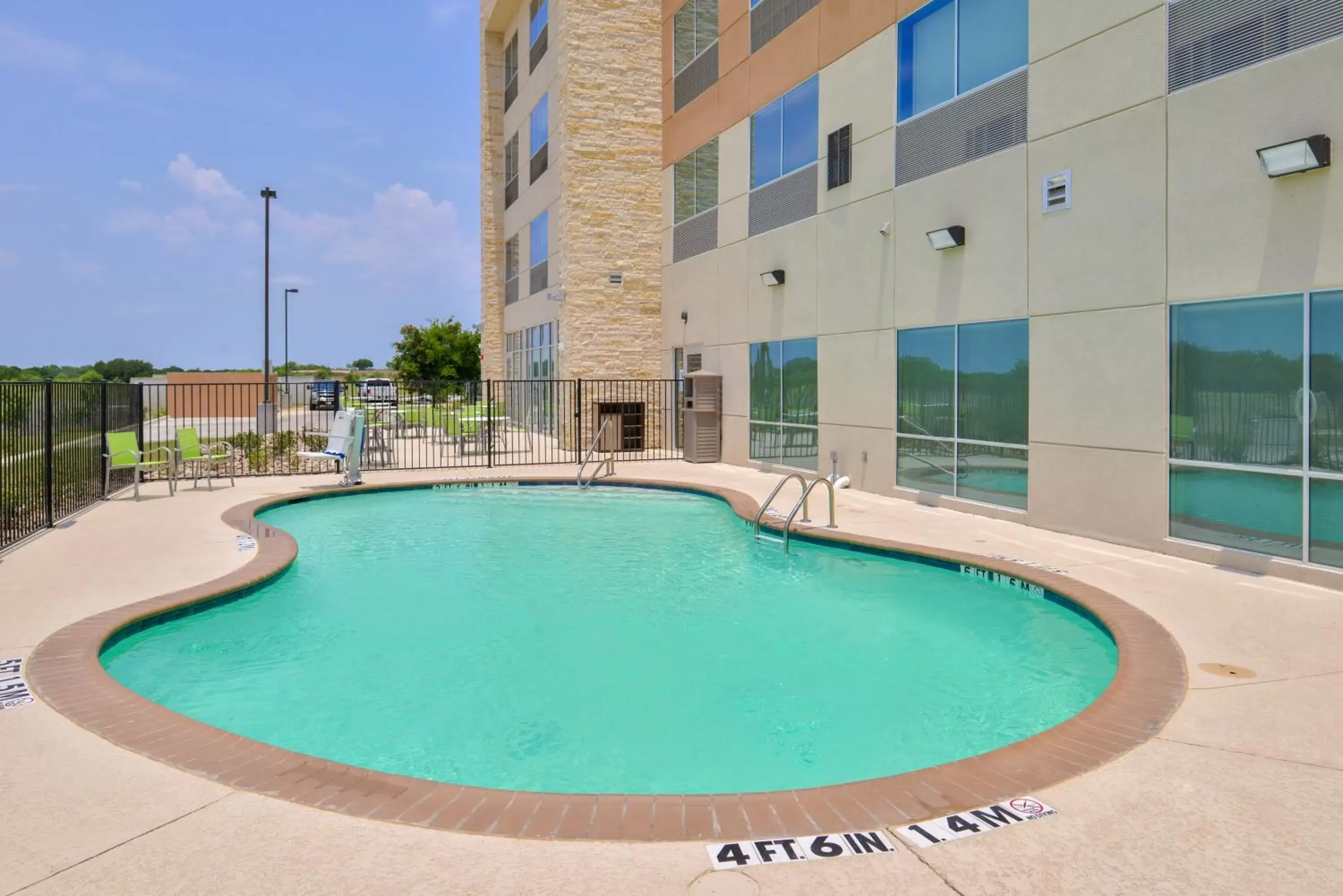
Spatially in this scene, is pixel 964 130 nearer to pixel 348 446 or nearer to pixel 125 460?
pixel 348 446

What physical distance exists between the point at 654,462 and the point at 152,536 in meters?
10.8

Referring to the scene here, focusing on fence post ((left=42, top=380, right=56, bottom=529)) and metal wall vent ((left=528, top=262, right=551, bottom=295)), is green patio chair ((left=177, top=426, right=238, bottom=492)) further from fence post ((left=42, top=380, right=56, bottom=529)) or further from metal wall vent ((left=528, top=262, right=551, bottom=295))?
metal wall vent ((left=528, top=262, right=551, bottom=295))

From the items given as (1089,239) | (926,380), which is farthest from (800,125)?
(1089,239)

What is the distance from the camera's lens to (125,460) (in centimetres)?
1274

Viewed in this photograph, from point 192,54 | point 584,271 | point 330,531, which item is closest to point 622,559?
point 330,531

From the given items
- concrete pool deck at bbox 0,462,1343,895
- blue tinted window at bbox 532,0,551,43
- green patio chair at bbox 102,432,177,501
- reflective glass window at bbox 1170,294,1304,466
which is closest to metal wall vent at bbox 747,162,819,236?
reflective glass window at bbox 1170,294,1304,466

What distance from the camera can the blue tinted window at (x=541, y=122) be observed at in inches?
930

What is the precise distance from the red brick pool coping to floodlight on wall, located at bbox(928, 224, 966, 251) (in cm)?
708

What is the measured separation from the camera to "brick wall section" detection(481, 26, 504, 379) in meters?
30.9

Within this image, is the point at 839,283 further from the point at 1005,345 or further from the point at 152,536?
the point at 152,536

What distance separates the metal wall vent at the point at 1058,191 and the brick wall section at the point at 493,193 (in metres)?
23.0

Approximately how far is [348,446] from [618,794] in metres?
12.5

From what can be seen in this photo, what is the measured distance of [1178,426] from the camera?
8383 millimetres

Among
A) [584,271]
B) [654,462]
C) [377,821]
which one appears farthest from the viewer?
[584,271]
